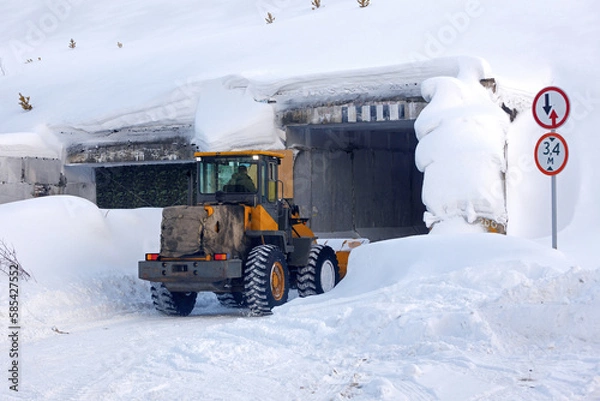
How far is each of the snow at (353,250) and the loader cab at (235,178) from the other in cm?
175

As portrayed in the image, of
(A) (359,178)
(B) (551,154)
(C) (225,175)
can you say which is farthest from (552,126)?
(A) (359,178)

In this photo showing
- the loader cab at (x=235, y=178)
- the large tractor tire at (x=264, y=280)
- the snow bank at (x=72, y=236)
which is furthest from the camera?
the snow bank at (x=72, y=236)

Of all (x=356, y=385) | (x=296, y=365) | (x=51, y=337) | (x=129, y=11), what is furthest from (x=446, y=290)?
(x=129, y=11)

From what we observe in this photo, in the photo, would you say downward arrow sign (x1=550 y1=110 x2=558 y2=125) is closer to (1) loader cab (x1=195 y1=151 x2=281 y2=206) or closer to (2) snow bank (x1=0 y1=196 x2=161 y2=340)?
(1) loader cab (x1=195 y1=151 x2=281 y2=206)

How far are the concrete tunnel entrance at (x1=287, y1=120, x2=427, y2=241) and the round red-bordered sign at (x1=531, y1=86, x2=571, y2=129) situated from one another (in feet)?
24.3

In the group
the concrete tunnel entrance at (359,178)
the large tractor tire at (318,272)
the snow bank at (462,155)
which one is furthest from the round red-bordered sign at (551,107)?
the concrete tunnel entrance at (359,178)

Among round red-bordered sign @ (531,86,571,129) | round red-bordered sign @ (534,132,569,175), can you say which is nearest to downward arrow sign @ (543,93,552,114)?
round red-bordered sign @ (531,86,571,129)

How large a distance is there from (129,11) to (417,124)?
27095mm

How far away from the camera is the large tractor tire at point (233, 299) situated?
44.2 feet

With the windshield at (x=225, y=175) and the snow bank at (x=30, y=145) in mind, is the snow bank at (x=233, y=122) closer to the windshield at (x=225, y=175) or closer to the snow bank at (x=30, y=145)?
the snow bank at (x=30, y=145)

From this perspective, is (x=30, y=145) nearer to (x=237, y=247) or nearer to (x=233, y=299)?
(x=233, y=299)

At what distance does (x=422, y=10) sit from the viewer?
23.0 meters

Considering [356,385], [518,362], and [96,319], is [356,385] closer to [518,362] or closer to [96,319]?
[518,362]

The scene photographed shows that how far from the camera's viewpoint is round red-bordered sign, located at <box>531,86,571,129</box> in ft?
35.8
